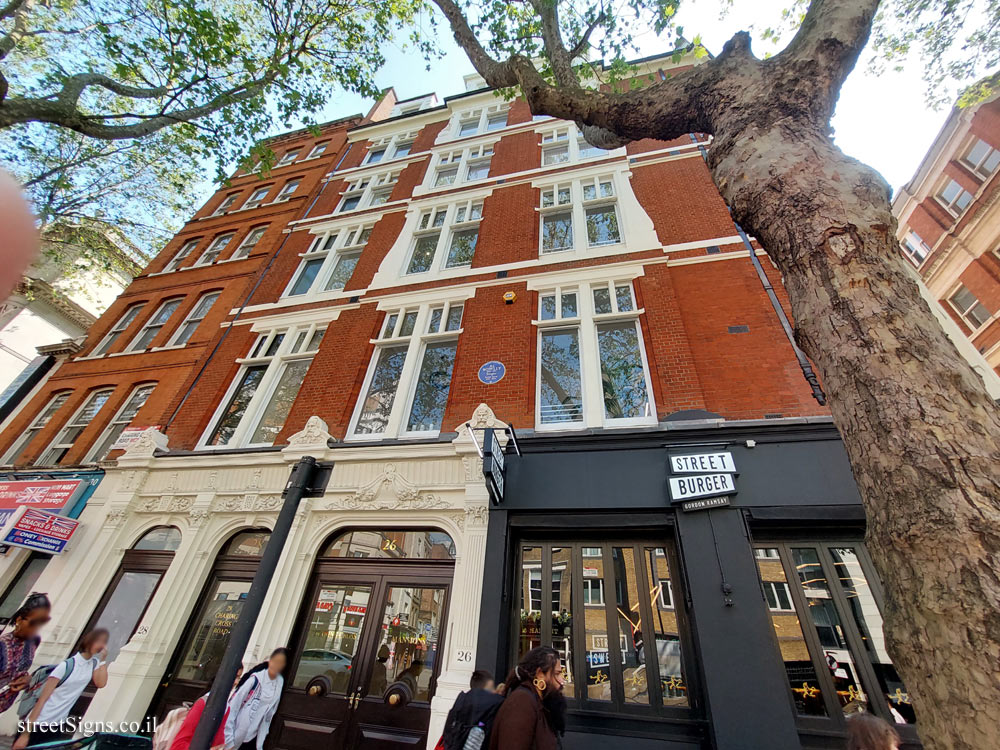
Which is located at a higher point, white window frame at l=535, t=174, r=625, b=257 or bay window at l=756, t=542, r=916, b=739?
white window frame at l=535, t=174, r=625, b=257

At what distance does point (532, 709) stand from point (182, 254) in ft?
63.4

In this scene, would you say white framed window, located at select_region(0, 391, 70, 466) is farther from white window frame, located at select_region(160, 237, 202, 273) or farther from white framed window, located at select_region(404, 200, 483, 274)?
white framed window, located at select_region(404, 200, 483, 274)

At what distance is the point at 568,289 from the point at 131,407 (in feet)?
40.4

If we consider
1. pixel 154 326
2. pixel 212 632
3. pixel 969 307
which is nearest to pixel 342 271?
pixel 154 326

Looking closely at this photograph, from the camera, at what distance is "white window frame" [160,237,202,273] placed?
15.2 m

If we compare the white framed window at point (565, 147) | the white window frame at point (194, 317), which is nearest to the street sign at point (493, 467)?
the white framed window at point (565, 147)

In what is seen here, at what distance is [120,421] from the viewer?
36.4ft

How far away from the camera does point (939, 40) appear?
801cm

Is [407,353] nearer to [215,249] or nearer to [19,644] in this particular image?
[19,644]

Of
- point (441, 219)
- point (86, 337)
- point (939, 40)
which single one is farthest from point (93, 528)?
point (939, 40)

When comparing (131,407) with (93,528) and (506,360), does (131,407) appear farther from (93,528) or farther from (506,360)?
(506,360)

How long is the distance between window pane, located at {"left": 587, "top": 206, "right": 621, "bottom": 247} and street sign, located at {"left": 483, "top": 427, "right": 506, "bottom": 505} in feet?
19.8

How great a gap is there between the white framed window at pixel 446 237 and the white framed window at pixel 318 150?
974cm

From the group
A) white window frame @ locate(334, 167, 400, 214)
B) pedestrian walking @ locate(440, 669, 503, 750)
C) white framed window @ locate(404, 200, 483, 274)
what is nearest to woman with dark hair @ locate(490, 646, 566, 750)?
pedestrian walking @ locate(440, 669, 503, 750)
